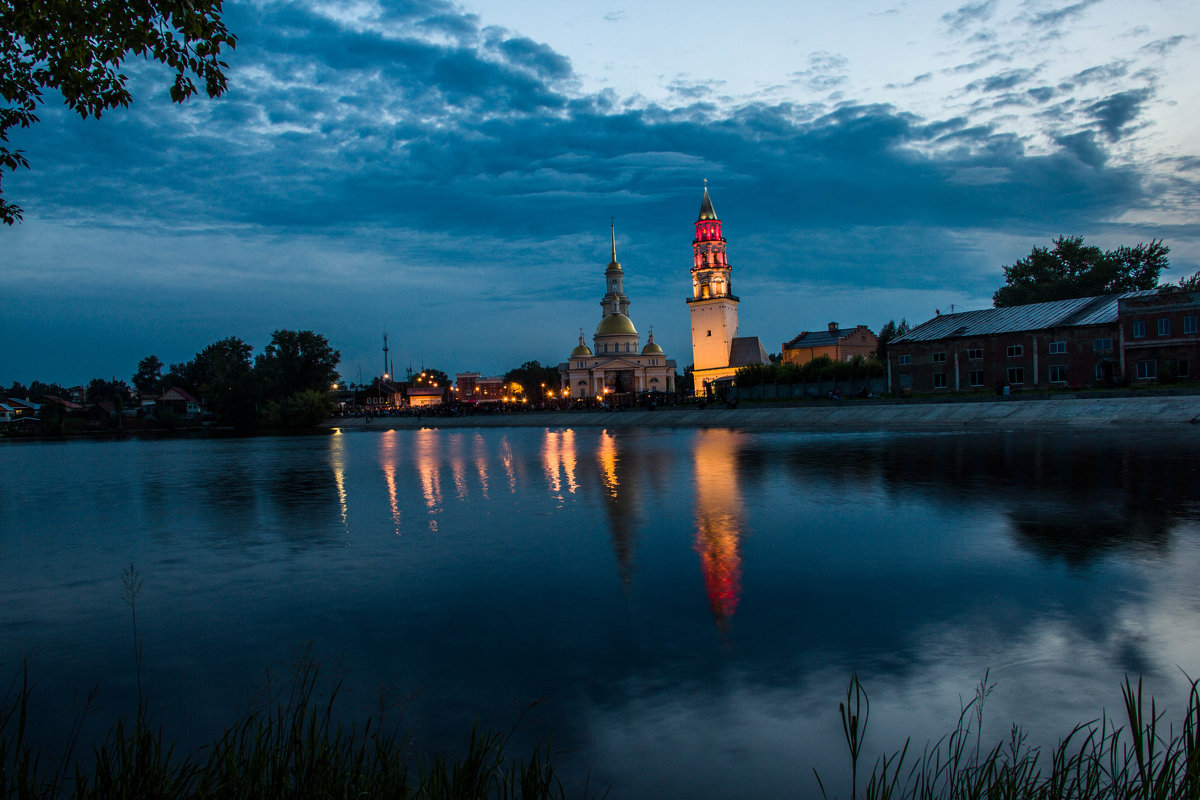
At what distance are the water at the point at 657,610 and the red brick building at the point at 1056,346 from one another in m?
33.4

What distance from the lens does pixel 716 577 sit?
36.9ft

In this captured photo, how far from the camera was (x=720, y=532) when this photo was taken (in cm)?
1484

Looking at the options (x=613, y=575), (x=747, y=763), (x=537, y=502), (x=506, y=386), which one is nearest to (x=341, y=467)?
(x=537, y=502)

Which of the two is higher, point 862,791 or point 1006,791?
point 1006,791

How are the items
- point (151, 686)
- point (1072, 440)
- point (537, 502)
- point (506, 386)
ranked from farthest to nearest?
point (506, 386)
point (1072, 440)
point (537, 502)
point (151, 686)

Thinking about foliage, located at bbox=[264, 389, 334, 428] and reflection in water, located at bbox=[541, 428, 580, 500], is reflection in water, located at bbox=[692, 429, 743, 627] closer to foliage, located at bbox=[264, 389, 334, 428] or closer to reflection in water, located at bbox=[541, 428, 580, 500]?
reflection in water, located at bbox=[541, 428, 580, 500]

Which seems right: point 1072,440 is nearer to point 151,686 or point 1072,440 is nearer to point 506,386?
point 151,686

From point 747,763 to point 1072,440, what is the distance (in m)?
32.3

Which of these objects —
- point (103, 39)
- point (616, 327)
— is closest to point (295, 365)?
point (616, 327)

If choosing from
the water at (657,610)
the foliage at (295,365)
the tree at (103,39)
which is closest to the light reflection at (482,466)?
the water at (657,610)

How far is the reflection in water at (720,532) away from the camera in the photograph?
33.6 ft

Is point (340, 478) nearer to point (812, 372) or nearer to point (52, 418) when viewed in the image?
point (812, 372)

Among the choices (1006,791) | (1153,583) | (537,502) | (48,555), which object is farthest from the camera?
(537,502)

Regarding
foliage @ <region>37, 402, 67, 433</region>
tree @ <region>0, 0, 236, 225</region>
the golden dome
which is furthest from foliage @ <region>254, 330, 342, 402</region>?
tree @ <region>0, 0, 236, 225</region>
